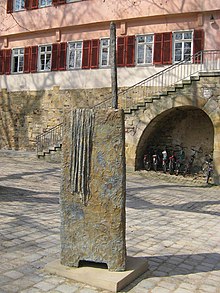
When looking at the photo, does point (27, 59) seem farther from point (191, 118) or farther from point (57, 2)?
point (191, 118)

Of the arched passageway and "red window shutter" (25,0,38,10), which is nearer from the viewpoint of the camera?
the arched passageway

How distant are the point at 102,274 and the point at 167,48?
44.3 ft

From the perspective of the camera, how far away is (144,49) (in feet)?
53.1

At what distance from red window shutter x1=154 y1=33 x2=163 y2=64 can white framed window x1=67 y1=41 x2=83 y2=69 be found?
3.98 m

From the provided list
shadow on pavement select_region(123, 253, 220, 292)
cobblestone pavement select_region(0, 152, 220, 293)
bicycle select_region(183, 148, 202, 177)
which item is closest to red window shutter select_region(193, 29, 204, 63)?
bicycle select_region(183, 148, 202, 177)

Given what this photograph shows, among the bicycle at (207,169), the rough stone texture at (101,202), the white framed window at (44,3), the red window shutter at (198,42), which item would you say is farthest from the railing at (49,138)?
the rough stone texture at (101,202)

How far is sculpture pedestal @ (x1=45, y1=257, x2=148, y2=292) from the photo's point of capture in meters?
3.28

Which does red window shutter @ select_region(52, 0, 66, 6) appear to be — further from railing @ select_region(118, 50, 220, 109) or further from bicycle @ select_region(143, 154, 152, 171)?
bicycle @ select_region(143, 154, 152, 171)

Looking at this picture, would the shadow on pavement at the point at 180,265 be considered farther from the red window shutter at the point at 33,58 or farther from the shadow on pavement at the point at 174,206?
the red window shutter at the point at 33,58

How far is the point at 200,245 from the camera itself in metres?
5.07

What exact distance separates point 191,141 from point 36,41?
33.0 ft

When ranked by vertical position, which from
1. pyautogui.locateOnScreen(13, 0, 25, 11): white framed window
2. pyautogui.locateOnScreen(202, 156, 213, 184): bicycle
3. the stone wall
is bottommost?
pyautogui.locateOnScreen(202, 156, 213, 184): bicycle

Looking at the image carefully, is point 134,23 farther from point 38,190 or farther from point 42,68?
point 38,190

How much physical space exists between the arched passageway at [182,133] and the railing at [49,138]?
4.49 m
